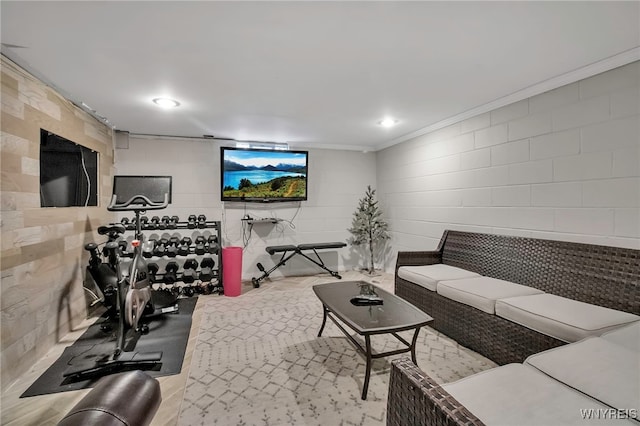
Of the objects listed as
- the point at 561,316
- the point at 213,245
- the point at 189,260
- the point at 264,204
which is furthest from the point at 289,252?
the point at 561,316

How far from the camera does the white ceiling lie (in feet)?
5.41

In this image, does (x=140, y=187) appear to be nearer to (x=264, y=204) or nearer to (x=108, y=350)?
(x=264, y=204)

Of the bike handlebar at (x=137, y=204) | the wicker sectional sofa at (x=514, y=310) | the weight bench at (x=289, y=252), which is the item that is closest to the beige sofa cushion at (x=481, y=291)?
the wicker sectional sofa at (x=514, y=310)

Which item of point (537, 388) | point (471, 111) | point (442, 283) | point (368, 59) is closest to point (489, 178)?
point (471, 111)

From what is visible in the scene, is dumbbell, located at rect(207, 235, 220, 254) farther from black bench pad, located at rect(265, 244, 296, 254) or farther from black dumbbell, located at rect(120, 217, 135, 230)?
black dumbbell, located at rect(120, 217, 135, 230)

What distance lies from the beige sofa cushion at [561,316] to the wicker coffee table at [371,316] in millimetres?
650

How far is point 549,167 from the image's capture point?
2.62m

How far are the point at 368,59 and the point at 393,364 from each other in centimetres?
208

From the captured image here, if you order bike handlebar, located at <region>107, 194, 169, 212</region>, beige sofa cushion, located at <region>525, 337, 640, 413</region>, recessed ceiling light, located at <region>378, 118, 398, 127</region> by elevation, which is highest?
recessed ceiling light, located at <region>378, 118, 398, 127</region>

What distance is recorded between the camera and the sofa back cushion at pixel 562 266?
78.3 inches

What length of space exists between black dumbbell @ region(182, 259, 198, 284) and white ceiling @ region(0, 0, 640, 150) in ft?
6.54

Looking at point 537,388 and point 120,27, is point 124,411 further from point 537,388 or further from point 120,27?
point 120,27

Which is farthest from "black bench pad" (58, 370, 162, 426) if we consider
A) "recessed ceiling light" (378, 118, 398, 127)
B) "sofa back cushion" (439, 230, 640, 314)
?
"recessed ceiling light" (378, 118, 398, 127)

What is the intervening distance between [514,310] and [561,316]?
0.86 feet
